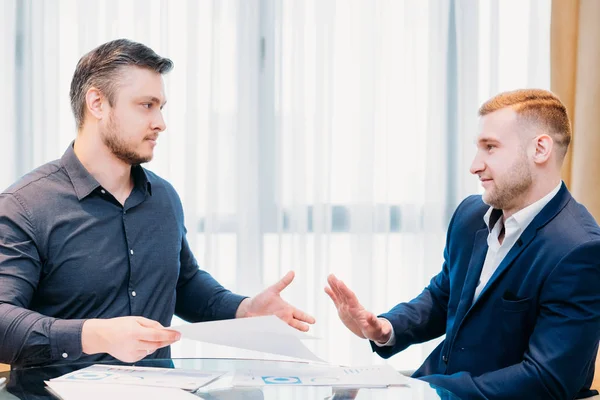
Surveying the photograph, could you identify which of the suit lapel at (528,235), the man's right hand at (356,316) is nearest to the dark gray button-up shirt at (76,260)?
the man's right hand at (356,316)

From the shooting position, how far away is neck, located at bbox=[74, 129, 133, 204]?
2.15m

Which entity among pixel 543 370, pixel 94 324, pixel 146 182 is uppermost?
pixel 146 182

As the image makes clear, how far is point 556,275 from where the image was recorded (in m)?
1.81

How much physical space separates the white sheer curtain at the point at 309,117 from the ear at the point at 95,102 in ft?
3.71

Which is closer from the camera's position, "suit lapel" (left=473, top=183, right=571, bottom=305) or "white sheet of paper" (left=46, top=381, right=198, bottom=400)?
"white sheet of paper" (left=46, top=381, right=198, bottom=400)

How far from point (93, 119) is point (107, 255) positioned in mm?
425

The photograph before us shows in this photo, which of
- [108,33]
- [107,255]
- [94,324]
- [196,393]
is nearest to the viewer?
[196,393]

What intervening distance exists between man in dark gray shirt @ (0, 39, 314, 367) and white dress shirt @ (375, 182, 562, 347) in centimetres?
52

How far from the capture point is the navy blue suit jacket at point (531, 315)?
1.79 m

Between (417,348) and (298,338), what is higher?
(298,338)

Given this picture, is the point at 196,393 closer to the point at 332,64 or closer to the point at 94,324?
the point at 94,324

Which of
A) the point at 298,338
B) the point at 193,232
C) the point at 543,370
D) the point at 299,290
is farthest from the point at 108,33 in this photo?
the point at 543,370

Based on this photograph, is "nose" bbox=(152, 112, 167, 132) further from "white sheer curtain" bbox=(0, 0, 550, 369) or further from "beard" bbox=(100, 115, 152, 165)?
"white sheer curtain" bbox=(0, 0, 550, 369)

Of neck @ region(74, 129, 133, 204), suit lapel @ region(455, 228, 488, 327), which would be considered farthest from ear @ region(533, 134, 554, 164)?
neck @ region(74, 129, 133, 204)
